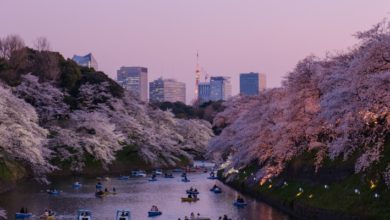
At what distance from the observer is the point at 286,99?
170 feet

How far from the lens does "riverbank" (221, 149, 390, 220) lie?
32.2 metres

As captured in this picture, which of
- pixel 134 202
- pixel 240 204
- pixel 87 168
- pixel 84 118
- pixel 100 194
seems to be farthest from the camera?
pixel 84 118

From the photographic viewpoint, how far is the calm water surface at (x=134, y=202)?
4544 centimetres

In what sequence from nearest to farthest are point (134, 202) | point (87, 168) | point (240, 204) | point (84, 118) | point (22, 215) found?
point (22, 215)
point (240, 204)
point (134, 202)
point (87, 168)
point (84, 118)

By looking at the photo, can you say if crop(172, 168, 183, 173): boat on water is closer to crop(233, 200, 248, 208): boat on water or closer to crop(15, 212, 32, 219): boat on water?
crop(233, 200, 248, 208): boat on water

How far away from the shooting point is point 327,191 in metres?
39.2

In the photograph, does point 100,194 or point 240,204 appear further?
point 100,194

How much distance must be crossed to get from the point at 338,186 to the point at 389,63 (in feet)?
35.4

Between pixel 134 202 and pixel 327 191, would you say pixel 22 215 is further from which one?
pixel 327 191

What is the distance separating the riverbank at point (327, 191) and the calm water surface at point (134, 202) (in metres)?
1.32

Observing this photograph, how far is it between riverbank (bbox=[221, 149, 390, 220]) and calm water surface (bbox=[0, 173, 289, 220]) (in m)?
1.32

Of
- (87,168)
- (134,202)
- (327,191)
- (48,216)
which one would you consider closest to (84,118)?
(87,168)

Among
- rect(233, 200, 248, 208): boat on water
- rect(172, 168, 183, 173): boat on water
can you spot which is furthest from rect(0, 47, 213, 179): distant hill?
rect(233, 200, 248, 208): boat on water

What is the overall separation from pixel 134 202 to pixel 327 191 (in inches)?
779
